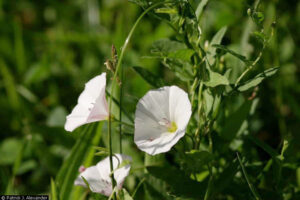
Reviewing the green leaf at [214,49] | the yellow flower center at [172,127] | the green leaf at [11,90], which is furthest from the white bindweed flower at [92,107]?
the green leaf at [11,90]

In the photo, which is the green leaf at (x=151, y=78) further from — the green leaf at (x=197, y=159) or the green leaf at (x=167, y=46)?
the green leaf at (x=197, y=159)

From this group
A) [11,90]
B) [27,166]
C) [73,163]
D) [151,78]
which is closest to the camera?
[151,78]

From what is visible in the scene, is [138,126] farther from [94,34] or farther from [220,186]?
[94,34]

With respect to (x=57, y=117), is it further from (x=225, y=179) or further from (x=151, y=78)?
(x=225, y=179)

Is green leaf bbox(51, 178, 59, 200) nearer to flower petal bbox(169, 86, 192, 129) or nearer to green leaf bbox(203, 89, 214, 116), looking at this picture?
Result: flower petal bbox(169, 86, 192, 129)

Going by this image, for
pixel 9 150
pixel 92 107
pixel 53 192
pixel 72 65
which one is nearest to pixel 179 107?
pixel 92 107

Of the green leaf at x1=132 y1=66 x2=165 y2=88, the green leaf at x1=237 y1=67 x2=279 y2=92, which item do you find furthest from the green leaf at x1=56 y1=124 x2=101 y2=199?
the green leaf at x1=237 y1=67 x2=279 y2=92
